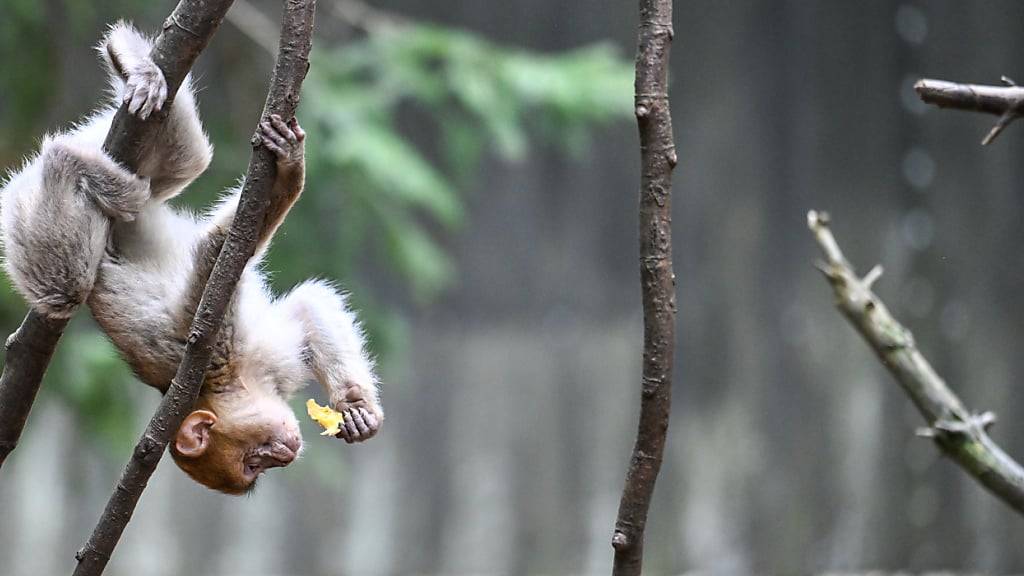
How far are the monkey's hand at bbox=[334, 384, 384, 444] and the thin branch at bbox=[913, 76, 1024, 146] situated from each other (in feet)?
5.64

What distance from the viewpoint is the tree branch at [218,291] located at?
2.66 meters

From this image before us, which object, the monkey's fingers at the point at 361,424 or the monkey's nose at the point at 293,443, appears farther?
the monkey's nose at the point at 293,443

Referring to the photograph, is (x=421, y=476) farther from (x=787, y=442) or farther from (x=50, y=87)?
(x=50, y=87)

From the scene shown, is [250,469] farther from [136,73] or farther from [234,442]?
[136,73]

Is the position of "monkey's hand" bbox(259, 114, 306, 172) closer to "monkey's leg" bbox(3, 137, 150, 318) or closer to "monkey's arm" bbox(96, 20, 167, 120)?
"monkey's arm" bbox(96, 20, 167, 120)

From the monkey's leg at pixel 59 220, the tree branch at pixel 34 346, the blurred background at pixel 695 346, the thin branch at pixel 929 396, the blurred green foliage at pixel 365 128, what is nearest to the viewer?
the tree branch at pixel 34 346

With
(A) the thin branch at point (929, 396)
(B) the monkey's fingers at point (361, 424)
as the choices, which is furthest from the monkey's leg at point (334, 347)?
(A) the thin branch at point (929, 396)

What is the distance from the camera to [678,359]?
8305 millimetres

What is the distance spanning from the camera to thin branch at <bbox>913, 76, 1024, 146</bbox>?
2.69 m

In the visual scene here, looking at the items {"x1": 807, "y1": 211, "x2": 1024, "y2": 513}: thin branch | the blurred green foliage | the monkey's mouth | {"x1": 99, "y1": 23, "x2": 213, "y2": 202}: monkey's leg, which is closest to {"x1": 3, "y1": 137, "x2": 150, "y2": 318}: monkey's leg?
{"x1": 99, "y1": 23, "x2": 213, "y2": 202}: monkey's leg

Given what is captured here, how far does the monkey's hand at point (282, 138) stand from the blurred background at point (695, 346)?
5166 mm

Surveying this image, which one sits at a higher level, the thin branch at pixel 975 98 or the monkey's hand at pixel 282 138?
the thin branch at pixel 975 98

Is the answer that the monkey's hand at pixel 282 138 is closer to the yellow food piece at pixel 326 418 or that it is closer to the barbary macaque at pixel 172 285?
the barbary macaque at pixel 172 285

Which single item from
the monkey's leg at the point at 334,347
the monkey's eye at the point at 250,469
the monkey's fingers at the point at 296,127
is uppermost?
the monkey's fingers at the point at 296,127
